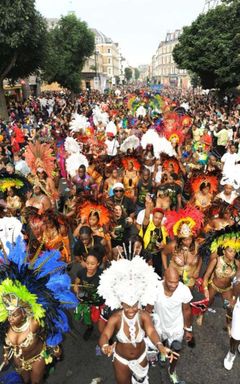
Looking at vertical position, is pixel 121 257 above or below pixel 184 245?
above

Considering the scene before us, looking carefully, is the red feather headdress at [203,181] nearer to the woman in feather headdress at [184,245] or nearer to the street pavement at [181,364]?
the woman in feather headdress at [184,245]

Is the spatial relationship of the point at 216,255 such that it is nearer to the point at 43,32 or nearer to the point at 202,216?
the point at 202,216

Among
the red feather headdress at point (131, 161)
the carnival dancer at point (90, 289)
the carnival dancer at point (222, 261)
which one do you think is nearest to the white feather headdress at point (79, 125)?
the red feather headdress at point (131, 161)

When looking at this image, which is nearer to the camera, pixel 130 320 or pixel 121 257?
pixel 130 320

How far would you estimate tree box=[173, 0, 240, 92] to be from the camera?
25625 millimetres

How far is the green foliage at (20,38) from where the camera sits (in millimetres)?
20484

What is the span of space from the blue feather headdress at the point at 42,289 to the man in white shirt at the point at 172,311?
1055mm

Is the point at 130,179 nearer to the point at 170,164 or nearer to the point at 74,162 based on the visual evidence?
the point at 170,164

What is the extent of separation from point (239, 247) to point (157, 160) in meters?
4.47

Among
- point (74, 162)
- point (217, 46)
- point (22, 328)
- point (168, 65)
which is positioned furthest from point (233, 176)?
point (168, 65)

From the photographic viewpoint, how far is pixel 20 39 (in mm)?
21328

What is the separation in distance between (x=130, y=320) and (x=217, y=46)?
26919 mm

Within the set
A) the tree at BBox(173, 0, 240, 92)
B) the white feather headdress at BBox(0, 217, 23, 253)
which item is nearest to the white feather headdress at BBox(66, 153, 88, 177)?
the white feather headdress at BBox(0, 217, 23, 253)

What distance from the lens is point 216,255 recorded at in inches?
185
